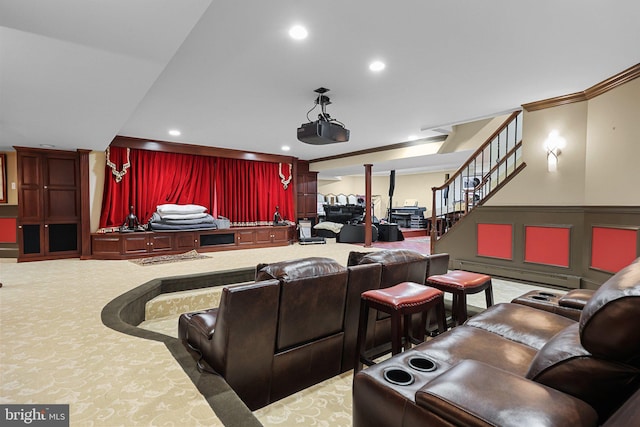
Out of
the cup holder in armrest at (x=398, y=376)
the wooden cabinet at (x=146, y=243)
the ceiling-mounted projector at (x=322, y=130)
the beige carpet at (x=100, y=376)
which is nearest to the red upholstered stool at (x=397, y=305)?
the beige carpet at (x=100, y=376)

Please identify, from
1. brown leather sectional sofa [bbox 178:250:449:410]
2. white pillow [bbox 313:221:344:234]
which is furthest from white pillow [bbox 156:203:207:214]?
brown leather sectional sofa [bbox 178:250:449:410]

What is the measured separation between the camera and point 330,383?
2127mm

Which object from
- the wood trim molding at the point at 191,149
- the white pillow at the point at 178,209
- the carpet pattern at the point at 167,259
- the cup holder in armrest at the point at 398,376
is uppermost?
the wood trim molding at the point at 191,149

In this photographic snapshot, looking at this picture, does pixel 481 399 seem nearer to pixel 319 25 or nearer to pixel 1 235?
pixel 319 25

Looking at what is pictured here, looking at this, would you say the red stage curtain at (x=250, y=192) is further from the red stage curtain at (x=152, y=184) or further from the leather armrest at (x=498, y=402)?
the leather armrest at (x=498, y=402)

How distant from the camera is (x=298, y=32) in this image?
2.51m

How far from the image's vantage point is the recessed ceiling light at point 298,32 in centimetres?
245

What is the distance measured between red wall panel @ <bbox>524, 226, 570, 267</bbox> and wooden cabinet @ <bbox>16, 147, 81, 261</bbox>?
26.0 feet

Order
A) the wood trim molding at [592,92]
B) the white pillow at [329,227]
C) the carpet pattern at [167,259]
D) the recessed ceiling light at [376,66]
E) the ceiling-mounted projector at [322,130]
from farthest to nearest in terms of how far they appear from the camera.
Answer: the white pillow at [329,227], the carpet pattern at [167,259], the ceiling-mounted projector at [322,130], the wood trim molding at [592,92], the recessed ceiling light at [376,66]

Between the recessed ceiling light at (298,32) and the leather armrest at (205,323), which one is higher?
the recessed ceiling light at (298,32)

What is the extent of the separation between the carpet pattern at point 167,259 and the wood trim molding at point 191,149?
2347 millimetres

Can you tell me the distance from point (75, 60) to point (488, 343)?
10.9ft

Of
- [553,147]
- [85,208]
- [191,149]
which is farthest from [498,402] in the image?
[191,149]

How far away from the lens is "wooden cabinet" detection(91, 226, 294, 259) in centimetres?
590
